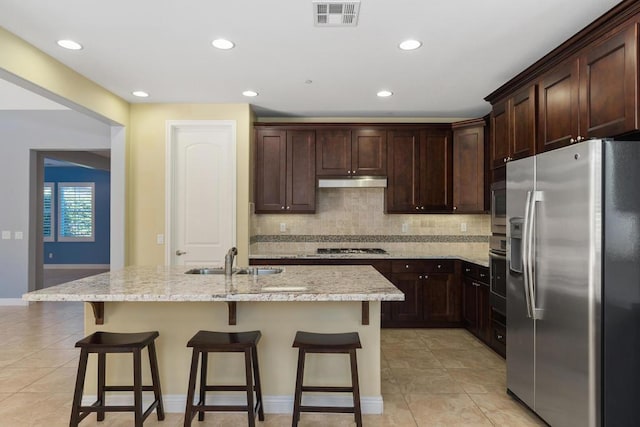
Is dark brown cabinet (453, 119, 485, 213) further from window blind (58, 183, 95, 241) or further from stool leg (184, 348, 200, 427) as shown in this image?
window blind (58, 183, 95, 241)

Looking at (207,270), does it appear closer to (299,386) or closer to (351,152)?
(299,386)

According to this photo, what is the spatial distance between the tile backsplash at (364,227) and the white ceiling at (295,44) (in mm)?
1418

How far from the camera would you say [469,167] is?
474 centimetres

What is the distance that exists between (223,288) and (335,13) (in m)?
1.84

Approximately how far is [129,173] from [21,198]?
2.58 meters

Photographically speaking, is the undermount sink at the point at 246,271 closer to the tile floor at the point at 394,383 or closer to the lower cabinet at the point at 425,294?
the tile floor at the point at 394,383

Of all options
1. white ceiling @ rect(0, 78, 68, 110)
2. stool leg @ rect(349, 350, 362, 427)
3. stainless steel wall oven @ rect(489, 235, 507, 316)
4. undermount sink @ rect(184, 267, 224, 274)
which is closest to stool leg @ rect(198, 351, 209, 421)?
undermount sink @ rect(184, 267, 224, 274)

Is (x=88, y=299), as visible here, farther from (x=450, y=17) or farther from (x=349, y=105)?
(x=349, y=105)

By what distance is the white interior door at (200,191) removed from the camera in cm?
458

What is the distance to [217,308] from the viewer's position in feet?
8.99

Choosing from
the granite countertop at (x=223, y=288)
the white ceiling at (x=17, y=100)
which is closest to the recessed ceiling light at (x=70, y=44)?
the granite countertop at (x=223, y=288)

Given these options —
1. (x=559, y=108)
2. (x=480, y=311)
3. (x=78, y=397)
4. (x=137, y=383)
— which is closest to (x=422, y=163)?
(x=480, y=311)

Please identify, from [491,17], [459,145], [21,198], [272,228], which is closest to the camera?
[491,17]

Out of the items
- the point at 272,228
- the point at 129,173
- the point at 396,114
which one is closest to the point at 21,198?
the point at 129,173
